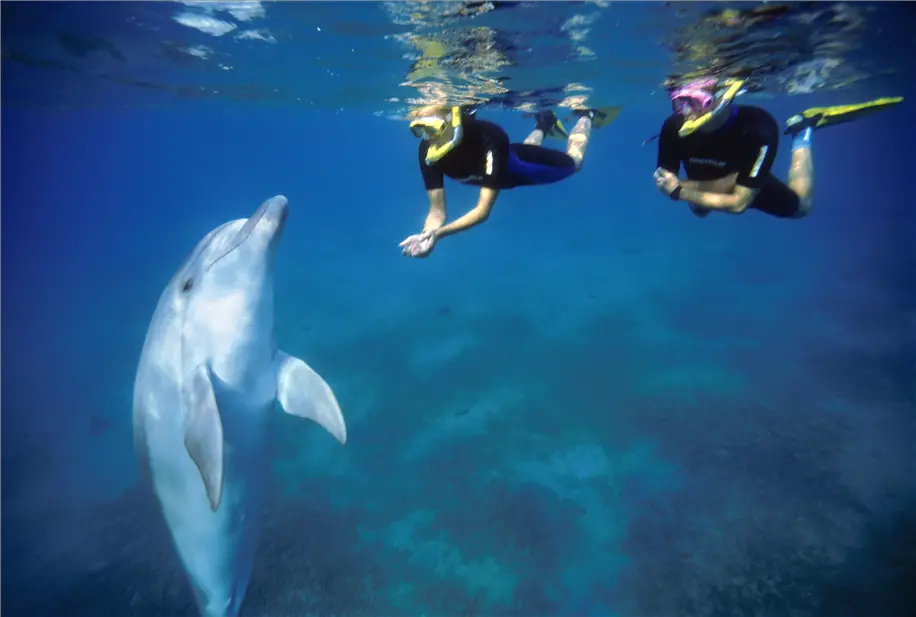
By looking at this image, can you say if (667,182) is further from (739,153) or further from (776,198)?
(776,198)

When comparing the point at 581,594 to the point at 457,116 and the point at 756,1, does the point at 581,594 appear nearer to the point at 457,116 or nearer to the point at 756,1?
the point at 457,116

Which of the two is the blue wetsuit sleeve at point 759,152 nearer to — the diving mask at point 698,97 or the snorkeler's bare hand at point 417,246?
the diving mask at point 698,97

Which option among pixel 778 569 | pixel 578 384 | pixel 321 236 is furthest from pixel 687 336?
pixel 321 236

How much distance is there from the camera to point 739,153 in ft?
18.7

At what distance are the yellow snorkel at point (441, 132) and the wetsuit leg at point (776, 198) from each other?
12.2ft

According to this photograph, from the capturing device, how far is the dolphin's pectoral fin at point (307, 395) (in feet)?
14.7

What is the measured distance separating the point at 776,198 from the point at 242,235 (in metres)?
6.23

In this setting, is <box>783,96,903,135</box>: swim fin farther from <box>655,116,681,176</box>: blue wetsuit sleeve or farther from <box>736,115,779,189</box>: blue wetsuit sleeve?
<box>655,116,681,176</box>: blue wetsuit sleeve

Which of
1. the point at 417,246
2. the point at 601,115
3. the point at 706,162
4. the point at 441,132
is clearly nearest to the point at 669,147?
the point at 706,162

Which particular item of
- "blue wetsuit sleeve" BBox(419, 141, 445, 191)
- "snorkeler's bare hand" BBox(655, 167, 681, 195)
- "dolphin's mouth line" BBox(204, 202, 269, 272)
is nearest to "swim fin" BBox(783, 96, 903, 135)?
"snorkeler's bare hand" BBox(655, 167, 681, 195)

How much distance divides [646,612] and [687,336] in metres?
9.71

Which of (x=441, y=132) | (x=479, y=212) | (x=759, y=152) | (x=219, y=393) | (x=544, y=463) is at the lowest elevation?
(x=544, y=463)

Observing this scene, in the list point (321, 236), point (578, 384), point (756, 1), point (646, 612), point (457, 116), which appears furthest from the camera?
point (321, 236)

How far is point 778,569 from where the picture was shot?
7.04 m
